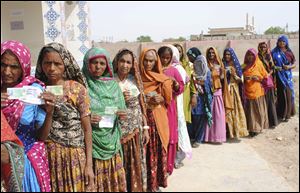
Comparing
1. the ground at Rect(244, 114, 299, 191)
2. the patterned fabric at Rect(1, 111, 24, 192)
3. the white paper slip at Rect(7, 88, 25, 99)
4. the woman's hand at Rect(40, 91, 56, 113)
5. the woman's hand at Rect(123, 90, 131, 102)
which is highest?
the white paper slip at Rect(7, 88, 25, 99)

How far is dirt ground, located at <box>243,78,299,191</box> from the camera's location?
445 cm

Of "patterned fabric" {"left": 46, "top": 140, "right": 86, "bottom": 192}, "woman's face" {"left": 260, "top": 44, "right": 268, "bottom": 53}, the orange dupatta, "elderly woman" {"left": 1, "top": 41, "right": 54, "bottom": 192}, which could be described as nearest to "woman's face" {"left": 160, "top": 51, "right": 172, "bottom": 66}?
the orange dupatta

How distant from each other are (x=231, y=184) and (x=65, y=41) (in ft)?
11.6

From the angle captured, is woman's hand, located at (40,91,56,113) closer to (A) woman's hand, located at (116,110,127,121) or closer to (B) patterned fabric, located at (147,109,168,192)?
(A) woman's hand, located at (116,110,127,121)

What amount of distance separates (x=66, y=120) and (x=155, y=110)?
136 centimetres

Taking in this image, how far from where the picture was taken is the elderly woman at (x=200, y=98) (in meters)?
5.16

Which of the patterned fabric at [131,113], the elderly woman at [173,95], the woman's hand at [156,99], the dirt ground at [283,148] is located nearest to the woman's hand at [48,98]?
the patterned fabric at [131,113]

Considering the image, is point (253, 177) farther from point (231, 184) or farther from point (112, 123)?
point (112, 123)

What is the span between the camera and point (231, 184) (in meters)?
3.91

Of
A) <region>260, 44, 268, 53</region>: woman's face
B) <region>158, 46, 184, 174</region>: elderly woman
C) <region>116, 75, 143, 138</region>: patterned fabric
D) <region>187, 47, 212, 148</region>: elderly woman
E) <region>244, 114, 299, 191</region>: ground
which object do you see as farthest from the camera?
<region>260, 44, 268, 53</region>: woman's face

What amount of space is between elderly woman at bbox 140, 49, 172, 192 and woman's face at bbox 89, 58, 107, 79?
84 centimetres

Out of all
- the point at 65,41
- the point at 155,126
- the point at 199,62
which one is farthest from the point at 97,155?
the point at 65,41

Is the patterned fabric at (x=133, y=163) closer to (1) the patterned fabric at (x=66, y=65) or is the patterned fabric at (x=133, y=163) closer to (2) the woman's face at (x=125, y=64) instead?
(2) the woman's face at (x=125, y=64)

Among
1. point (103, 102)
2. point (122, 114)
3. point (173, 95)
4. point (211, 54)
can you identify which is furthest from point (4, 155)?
point (211, 54)
